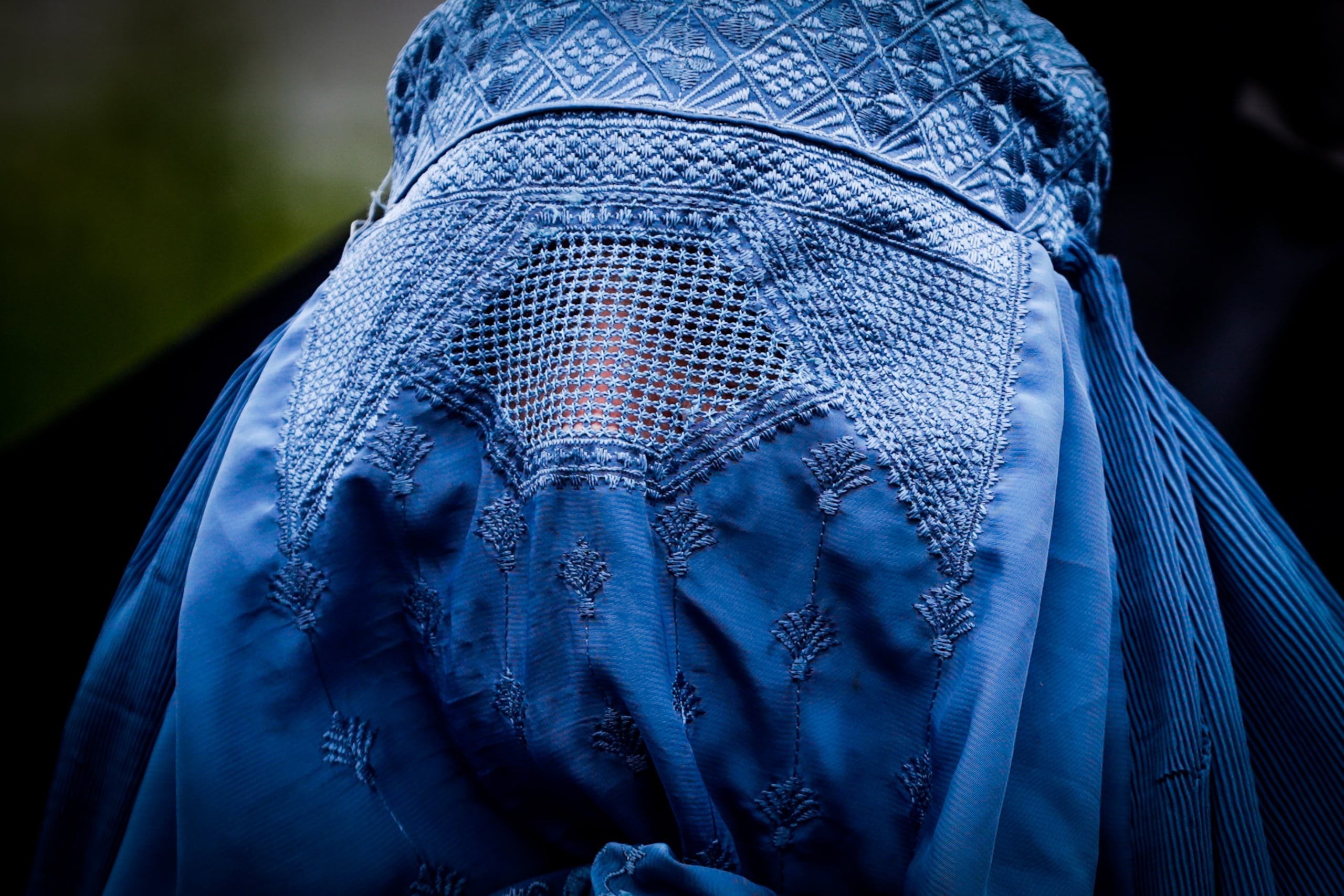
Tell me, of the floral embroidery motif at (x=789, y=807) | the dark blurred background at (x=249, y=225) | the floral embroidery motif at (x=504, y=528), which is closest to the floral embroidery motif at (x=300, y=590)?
the floral embroidery motif at (x=504, y=528)

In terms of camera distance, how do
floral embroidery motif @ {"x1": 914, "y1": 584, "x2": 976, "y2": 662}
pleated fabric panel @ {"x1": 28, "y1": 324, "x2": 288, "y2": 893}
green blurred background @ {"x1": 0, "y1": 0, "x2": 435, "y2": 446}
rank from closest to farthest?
floral embroidery motif @ {"x1": 914, "y1": 584, "x2": 976, "y2": 662} < pleated fabric panel @ {"x1": 28, "y1": 324, "x2": 288, "y2": 893} < green blurred background @ {"x1": 0, "y1": 0, "x2": 435, "y2": 446}

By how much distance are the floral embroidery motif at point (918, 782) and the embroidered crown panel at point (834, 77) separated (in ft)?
1.34

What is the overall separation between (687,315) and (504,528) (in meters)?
0.20

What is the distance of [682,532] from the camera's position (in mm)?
554

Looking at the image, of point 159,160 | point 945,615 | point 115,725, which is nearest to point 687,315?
point 945,615

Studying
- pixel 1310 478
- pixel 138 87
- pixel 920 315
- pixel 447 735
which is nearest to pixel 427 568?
pixel 447 735

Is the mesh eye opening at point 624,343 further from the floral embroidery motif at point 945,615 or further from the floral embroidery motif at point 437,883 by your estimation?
the floral embroidery motif at point 437,883

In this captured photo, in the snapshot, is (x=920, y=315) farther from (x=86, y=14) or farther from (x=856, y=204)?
(x=86, y=14)

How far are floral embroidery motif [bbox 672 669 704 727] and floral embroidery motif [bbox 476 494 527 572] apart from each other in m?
0.15

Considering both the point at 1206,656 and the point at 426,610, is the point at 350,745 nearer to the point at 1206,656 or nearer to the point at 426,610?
the point at 426,610

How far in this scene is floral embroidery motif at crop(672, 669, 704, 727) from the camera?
0.56 meters

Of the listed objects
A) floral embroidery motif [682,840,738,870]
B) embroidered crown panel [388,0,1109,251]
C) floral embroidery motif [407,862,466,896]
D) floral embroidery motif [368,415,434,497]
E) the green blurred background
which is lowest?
floral embroidery motif [682,840,738,870]

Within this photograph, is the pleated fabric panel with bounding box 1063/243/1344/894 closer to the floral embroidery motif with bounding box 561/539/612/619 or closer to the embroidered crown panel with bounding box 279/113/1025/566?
the embroidered crown panel with bounding box 279/113/1025/566

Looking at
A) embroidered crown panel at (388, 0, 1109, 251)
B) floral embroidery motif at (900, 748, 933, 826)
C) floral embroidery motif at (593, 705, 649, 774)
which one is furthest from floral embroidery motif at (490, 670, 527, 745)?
embroidered crown panel at (388, 0, 1109, 251)
